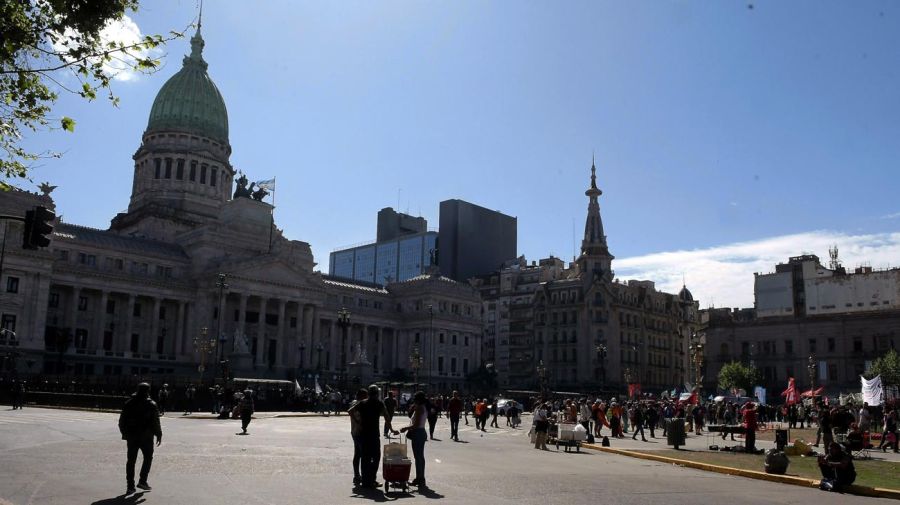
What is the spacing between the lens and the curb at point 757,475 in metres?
16.2

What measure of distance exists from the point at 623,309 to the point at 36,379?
77177mm

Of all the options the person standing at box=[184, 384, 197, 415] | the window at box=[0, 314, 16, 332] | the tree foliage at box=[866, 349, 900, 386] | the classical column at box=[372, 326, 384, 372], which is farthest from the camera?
the classical column at box=[372, 326, 384, 372]

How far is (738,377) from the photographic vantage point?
302 ft

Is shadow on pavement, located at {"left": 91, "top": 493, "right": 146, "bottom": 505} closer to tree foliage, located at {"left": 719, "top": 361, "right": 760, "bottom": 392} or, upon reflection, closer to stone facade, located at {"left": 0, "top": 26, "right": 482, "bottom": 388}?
stone facade, located at {"left": 0, "top": 26, "right": 482, "bottom": 388}

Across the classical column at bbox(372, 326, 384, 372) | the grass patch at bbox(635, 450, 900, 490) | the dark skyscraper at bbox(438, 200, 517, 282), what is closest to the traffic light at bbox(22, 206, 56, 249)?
the grass patch at bbox(635, 450, 900, 490)

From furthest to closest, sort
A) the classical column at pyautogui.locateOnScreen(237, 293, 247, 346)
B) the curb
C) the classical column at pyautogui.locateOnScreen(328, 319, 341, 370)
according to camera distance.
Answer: the classical column at pyautogui.locateOnScreen(328, 319, 341, 370) → the classical column at pyautogui.locateOnScreen(237, 293, 247, 346) → the curb

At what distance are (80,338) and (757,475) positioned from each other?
2932 inches

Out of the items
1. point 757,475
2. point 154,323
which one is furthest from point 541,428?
point 154,323

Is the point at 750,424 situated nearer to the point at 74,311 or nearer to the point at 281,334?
the point at 74,311

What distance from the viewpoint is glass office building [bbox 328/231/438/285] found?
537 feet

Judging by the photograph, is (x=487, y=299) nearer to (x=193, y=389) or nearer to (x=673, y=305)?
(x=673, y=305)

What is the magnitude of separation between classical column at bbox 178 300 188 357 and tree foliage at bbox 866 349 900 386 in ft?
239

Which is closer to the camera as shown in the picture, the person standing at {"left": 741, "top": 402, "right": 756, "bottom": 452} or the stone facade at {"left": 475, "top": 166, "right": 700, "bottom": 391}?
the person standing at {"left": 741, "top": 402, "right": 756, "bottom": 452}

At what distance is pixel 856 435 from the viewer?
22.1m
